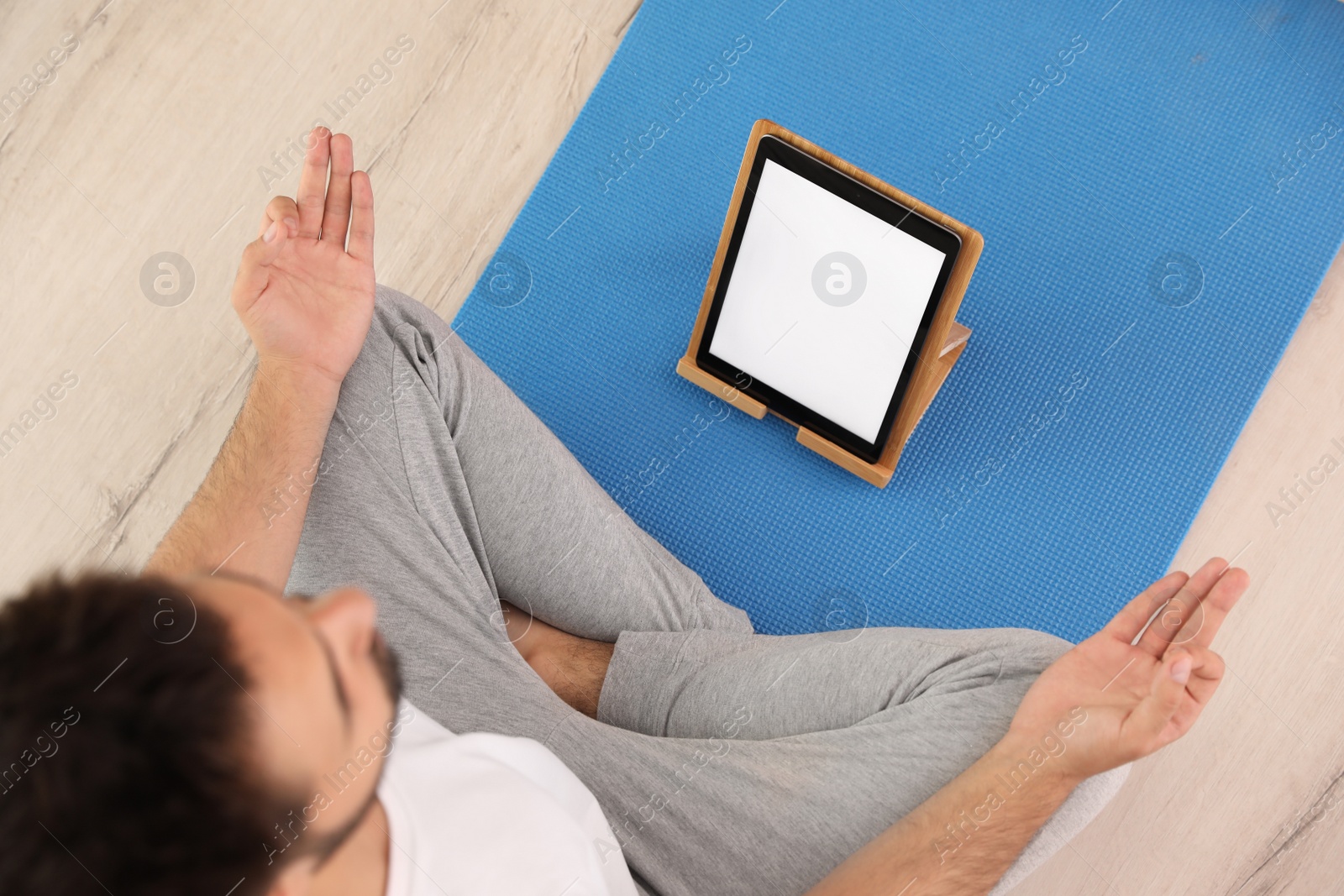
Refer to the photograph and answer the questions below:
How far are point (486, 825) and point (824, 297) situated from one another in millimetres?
651

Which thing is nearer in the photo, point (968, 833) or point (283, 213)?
point (968, 833)

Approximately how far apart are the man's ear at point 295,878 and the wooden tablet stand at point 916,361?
0.74 m

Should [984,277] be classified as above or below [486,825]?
above

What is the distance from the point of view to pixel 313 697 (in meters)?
0.49

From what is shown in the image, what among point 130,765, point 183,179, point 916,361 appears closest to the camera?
point 130,765

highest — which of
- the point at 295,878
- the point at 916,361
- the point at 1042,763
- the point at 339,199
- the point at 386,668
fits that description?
the point at 916,361

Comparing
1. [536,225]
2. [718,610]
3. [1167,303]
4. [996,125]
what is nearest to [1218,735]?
[1167,303]

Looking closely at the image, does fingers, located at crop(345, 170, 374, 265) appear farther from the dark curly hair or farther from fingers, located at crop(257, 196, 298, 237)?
the dark curly hair

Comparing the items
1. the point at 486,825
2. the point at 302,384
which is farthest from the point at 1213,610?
the point at 302,384

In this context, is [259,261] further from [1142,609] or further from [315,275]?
[1142,609]

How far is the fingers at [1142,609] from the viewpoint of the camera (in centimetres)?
83

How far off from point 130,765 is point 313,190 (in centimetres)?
64

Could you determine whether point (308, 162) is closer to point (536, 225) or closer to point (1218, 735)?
point (536, 225)

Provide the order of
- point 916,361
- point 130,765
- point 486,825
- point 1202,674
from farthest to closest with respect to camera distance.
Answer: point 916,361 < point 1202,674 < point 486,825 < point 130,765
